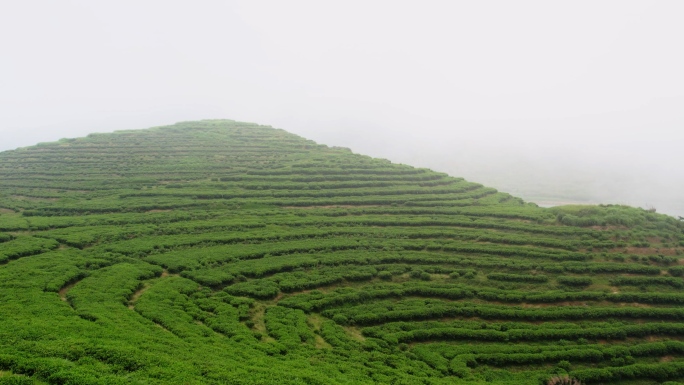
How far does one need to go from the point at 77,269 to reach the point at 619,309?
4824 centimetres

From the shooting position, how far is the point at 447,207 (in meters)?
A: 60.3

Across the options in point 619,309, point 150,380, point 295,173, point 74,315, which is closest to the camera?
point 150,380

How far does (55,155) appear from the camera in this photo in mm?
74000

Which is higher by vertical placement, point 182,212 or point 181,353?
point 182,212

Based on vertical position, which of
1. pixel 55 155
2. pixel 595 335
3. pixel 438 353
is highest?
pixel 55 155

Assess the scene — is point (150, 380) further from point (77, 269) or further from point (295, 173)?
point (295, 173)

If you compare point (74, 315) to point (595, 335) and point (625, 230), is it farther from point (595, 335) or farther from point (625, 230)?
point (625, 230)

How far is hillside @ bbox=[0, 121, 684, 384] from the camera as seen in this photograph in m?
23.9

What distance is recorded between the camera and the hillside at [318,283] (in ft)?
78.4

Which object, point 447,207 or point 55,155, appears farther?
point 55,155

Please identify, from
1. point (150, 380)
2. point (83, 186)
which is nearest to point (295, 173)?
point (83, 186)

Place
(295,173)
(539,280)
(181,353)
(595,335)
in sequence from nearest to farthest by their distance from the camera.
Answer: (181,353)
(595,335)
(539,280)
(295,173)

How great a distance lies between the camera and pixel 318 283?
1517 inches

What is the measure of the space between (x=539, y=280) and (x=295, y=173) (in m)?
44.1
